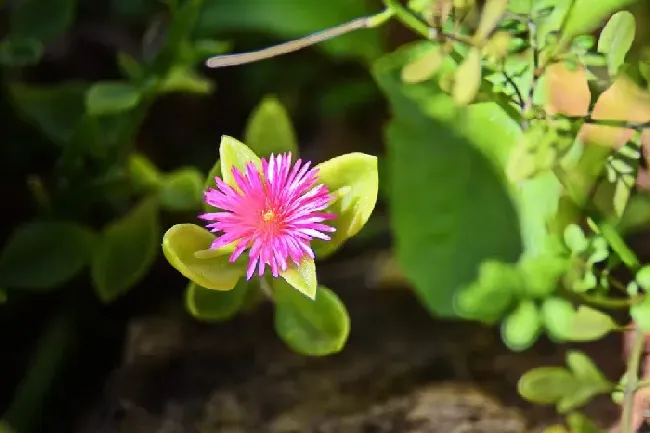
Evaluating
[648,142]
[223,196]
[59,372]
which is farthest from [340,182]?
[59,372]

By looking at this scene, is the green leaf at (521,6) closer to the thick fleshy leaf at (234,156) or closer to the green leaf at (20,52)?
the thick fleshy leaf at (234,156)

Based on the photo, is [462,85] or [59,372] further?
[59,372]

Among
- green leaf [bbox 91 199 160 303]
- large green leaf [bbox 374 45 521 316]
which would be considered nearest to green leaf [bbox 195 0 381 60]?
large green leaf [bbox 374 45 521 316]

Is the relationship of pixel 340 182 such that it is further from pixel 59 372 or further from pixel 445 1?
pixel 59 372

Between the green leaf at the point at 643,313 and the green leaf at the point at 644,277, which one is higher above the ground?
the green leaf at the point at 644,277

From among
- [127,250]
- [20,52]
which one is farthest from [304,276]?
[20,52]

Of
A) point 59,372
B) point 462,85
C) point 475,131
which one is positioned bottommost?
point 59,372

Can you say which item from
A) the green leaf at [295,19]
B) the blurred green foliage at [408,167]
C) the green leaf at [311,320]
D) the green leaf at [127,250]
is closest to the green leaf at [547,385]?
the blurred green foliage at [408,167]
